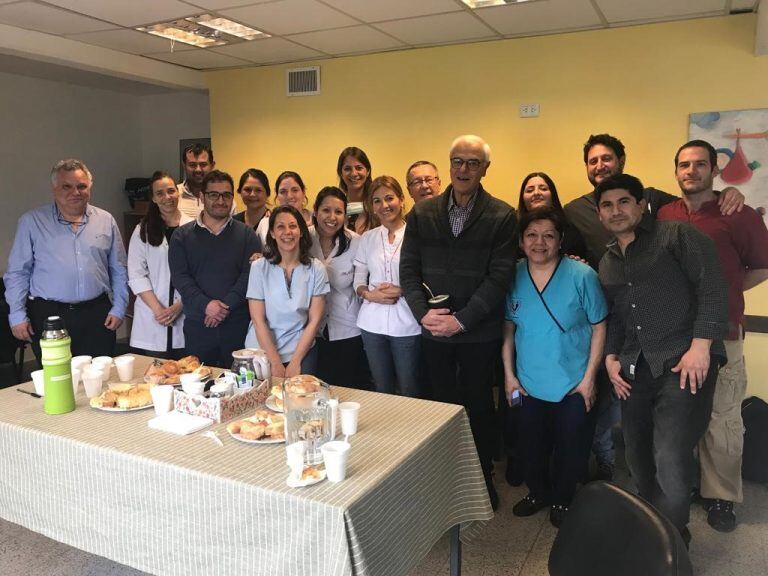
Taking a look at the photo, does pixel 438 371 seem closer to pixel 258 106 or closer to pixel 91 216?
pixel 91 216

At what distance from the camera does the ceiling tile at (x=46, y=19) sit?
3494 mm

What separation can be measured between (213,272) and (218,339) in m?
0.34

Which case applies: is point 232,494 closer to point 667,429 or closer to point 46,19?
point 667,429

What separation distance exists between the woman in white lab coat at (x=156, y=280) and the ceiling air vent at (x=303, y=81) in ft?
6.37

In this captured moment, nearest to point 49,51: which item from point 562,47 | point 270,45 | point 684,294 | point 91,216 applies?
point 270,45

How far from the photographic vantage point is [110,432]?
168cm

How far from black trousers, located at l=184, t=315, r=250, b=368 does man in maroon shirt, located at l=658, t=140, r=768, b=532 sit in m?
2.05

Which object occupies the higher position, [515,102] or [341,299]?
[515,102]

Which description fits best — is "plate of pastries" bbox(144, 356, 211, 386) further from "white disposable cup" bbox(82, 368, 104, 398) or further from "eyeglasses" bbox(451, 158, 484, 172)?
"eyeglasses" bbox(451, 158, 484, 172)

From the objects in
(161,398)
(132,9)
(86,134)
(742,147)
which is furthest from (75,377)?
(86,134)

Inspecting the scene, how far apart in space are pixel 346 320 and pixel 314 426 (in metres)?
1.51

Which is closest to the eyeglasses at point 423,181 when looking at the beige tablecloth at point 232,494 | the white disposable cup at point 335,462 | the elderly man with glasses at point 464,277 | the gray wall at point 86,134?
the elderly man with glasses at point 464,277

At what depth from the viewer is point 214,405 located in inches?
69.6

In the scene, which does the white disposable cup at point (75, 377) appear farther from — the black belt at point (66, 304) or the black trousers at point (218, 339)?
the black belt at point (66, 304)
